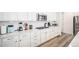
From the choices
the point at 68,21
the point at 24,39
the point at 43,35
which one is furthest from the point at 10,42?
the point at 68,21

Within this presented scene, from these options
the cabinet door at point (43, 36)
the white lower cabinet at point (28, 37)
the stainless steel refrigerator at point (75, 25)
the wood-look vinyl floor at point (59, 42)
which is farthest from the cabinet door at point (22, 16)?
the stainless steel refrigerator at point (75, 25)

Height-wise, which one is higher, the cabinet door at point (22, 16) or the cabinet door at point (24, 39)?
the cabinet door at point (22, 16)

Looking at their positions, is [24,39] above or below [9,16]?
below

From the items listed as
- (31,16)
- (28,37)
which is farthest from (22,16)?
(28,37)

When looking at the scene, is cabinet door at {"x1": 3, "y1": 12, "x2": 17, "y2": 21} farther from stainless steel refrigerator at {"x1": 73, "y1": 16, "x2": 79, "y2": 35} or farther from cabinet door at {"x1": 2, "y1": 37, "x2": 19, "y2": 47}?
stainless steel refrigerator at {"x1": 73, "y1": 16, "x2": 79, "y2": 35}

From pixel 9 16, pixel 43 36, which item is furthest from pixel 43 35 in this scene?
pixel 9 16

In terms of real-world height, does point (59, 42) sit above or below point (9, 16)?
below

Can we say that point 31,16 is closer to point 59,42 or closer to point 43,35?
point 43,35

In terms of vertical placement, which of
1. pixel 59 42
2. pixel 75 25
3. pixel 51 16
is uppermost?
pixel 51 16

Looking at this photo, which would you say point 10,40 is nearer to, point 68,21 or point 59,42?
point 59,42

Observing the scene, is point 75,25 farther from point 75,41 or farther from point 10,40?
point 10,40

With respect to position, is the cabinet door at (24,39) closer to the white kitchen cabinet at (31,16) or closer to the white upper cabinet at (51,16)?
the white kitchen cabinet at (31,16)
